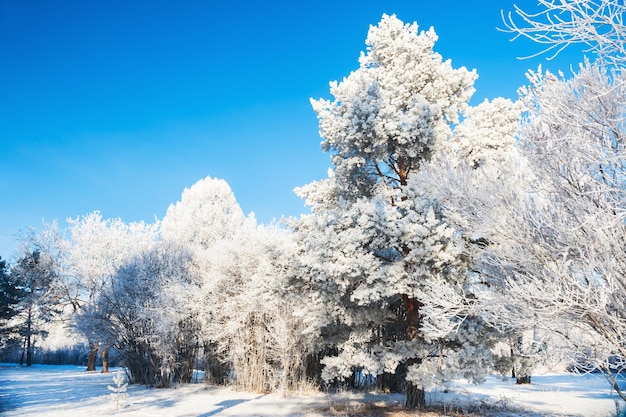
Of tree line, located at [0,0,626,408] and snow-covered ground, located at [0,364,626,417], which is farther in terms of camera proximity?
snow-covered ground, located at [0,364,626,417]

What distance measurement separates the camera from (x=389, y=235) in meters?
8.20

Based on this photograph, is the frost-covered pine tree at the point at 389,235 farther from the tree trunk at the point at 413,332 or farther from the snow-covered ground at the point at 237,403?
the snow-covered ground at the point at 237,403

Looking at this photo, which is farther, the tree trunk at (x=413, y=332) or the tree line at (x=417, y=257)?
the tree trunk at (x=413, y=332)

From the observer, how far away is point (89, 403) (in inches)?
425

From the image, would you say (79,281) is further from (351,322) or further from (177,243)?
Result: (351,322)

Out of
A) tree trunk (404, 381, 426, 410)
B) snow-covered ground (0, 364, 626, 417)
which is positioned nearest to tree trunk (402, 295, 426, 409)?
tree trunk (404, 381, 426, 410)

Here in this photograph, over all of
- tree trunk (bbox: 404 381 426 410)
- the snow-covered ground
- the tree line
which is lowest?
the snow-covered ground

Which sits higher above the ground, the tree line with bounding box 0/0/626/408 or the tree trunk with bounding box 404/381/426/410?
the tree line with bounding box 0/0/626/408

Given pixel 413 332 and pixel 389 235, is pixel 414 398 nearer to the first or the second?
pixel 413 332

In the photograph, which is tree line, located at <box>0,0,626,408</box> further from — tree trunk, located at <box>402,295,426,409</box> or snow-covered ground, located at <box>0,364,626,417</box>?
snow-covered ground, located at <box>0,364,626,417</box>

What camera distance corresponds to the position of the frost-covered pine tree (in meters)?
7.82

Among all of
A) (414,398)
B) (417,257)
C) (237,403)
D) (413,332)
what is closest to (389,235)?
(417,257)

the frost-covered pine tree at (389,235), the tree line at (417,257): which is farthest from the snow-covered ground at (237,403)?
the frost-covered pine tree at (389,235)

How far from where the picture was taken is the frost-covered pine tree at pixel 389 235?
7820mm
